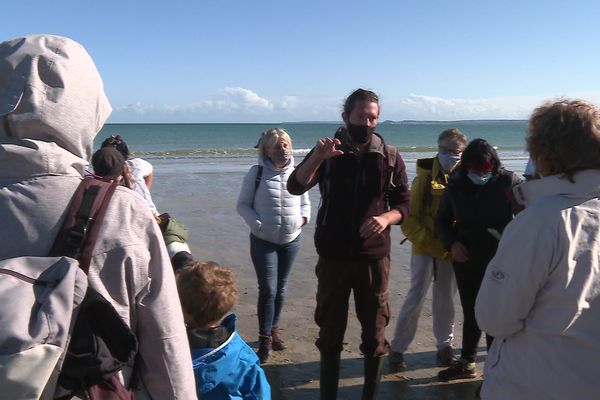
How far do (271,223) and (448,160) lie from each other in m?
1.68

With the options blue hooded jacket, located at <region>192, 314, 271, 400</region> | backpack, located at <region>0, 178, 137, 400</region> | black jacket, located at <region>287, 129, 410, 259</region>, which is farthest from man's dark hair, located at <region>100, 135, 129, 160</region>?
backpack, located at <region>0, 178, 137, 400</region>

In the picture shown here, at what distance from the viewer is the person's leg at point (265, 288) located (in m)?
5.23

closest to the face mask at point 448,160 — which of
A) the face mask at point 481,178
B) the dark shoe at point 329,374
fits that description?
the face mask at point 481,178

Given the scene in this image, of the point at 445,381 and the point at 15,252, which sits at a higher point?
the point at 15,252

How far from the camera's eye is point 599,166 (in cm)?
234

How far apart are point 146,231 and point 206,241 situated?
8308mm

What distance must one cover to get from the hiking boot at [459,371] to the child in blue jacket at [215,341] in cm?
229

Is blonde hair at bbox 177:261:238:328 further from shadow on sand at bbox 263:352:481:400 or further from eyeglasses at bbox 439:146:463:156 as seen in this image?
eyeglasses at bbox 439:146:463:156

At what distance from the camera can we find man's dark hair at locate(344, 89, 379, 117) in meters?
4.08

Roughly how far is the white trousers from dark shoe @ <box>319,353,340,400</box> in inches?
46.9

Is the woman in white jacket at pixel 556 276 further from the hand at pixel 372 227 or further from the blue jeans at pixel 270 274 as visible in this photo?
the blue jeans at pixel 270 274

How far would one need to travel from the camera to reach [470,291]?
4711 millimetres

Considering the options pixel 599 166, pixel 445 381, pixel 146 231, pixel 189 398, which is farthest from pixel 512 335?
pixel 445 381

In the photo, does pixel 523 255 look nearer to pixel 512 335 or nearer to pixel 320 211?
pixel 512 335
